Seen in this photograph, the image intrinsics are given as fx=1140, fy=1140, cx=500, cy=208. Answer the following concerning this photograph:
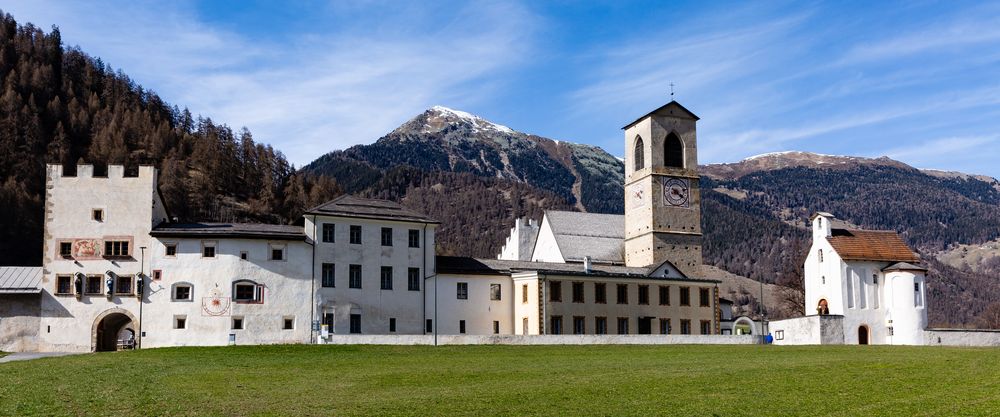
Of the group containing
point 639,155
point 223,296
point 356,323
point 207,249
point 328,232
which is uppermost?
point 639,155

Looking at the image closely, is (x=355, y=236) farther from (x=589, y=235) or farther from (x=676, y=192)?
(x=676, y=192)

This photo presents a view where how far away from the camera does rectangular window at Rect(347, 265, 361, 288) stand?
72500 mm

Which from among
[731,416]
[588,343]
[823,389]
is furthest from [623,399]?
[588,343]

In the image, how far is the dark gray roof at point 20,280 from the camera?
6812 cm

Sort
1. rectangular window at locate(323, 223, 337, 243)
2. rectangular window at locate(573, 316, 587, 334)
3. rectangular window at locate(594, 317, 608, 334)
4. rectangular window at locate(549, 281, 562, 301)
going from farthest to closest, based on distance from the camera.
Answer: rectangular window at locate(594, 317, 608, 334)
rectangular window at locate(573, 316, 587, 334)
rectangular window at locate(549, 281, 562, 301)
rectangular window at locate(323, 223, 337, 243)

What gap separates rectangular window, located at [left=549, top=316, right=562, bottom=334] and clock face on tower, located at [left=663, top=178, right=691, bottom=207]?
21524 millimetres

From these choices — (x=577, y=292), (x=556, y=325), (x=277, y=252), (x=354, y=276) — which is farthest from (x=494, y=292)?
(x=277, y=252)

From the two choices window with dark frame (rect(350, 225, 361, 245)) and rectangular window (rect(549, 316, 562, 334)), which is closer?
window with dark frame (rect(350, 225, 361, 245))

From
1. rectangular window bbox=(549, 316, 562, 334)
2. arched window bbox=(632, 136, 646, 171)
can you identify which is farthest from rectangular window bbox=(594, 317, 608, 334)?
arched window bbox=(632, 136, 646, 171)

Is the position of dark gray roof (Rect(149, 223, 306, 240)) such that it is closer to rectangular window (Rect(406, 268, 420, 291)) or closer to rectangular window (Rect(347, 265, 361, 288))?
rectangular window (Rect(347, 265, 361, 288))

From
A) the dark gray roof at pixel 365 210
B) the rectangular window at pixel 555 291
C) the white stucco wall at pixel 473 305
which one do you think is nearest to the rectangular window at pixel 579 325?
the rectangular window at pixel 555 291

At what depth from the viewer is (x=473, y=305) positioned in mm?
76250

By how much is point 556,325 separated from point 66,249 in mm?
31344

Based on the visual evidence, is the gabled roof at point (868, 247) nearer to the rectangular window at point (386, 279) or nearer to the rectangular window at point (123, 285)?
the rectangular window at point (386, 279)
